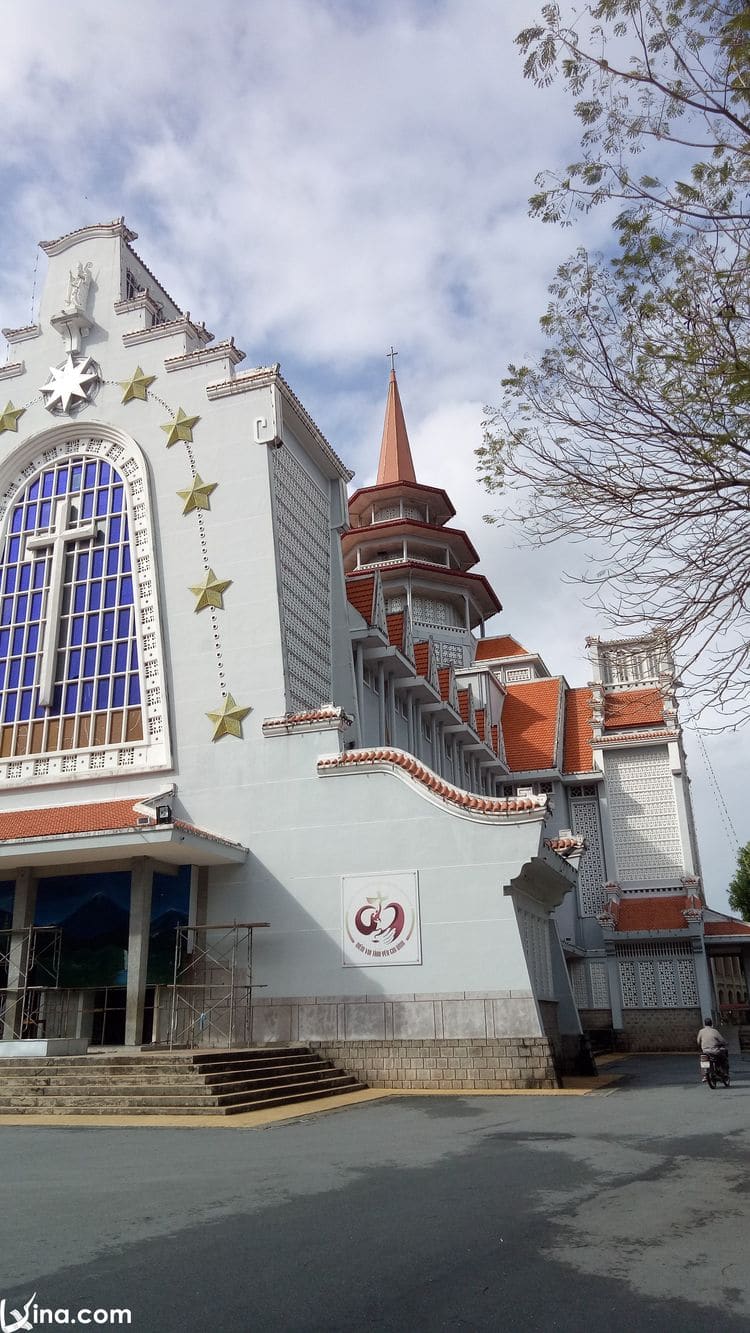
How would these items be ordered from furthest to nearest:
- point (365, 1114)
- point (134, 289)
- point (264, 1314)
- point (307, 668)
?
point (134, 289) → point (307, 668) → point (365, 1114) → point (264, 1314)

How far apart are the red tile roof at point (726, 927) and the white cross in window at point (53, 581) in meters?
19.6

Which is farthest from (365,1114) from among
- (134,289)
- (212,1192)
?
(134,289)

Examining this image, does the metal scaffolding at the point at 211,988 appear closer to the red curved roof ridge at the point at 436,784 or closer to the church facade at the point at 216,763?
the church facade at the point at 216,763

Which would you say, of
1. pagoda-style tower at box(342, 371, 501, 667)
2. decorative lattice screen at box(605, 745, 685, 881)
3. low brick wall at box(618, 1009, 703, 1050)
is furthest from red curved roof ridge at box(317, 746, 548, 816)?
pagoda-style tower at box(342, 371, 501, 667)

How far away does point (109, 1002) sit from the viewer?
18.4 metres

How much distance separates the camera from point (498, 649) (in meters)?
39.0

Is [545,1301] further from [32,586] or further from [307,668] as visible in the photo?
[32,586]

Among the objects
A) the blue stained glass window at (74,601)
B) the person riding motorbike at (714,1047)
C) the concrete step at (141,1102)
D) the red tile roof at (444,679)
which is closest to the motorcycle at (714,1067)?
the person riding motorbike at (714,1047)

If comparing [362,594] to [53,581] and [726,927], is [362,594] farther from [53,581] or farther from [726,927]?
[726,927]

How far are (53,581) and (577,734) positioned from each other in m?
19.1

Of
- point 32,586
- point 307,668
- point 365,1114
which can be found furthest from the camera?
point 32,586

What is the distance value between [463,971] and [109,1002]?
7148mm

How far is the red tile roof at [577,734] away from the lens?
31.6 meters

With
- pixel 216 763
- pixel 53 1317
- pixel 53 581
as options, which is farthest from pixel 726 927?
Answer: pixel 53 1317
